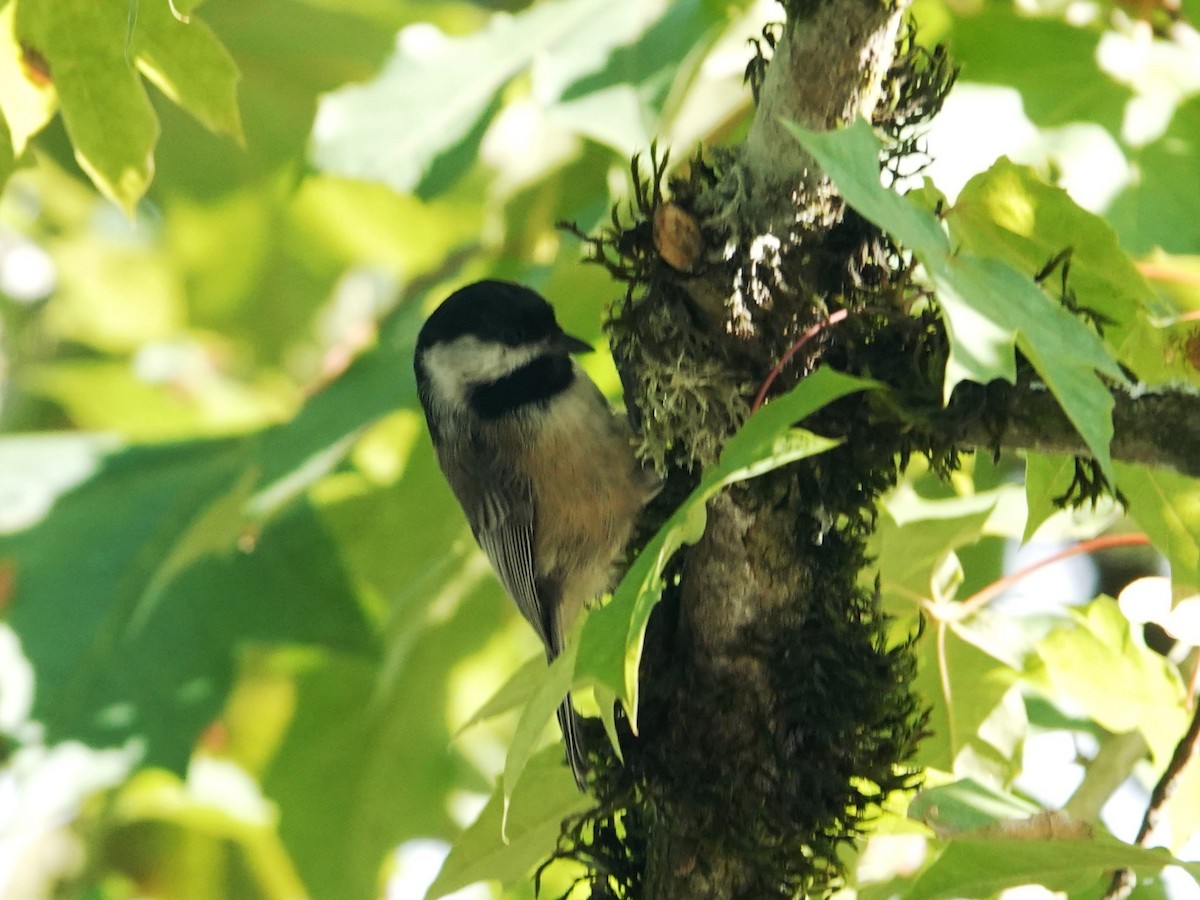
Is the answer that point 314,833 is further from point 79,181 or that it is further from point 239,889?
point 79,181

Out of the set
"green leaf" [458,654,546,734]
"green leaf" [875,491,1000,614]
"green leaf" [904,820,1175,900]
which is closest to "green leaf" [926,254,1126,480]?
"green leaf" [904,820,1175,900]

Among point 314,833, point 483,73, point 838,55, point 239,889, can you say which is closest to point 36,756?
point 314,833

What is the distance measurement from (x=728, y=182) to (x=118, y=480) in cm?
167

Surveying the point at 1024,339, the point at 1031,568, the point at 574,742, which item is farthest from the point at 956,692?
the point at 1024,339

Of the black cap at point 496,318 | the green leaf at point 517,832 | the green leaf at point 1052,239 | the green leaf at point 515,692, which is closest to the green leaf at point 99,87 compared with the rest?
the black cap at point 496,318

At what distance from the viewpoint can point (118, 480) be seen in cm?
259

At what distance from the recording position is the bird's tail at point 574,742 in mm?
1569

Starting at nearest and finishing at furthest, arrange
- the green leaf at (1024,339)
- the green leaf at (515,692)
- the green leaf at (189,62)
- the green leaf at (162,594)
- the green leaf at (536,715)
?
the green leaf at (1024,339), the green leaf at (536,715), the green leaf at (515,692), the green leaf at (189,62), the green leaf at (162,594)

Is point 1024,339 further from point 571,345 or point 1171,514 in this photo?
point 571,345

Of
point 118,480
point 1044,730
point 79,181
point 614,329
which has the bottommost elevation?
point 1044,730

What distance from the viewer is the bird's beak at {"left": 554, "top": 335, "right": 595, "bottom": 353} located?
209 centimetres

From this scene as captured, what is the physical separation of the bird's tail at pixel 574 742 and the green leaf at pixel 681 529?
0.53 meters

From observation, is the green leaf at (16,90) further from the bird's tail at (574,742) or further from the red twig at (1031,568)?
the red twig at (1031,568)

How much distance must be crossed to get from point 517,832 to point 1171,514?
2.59ft
